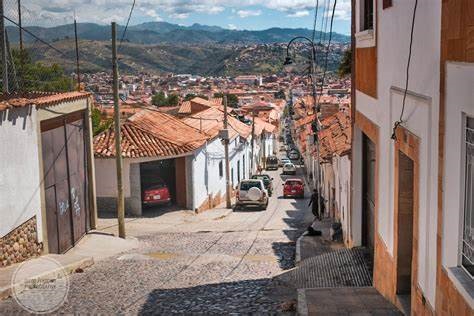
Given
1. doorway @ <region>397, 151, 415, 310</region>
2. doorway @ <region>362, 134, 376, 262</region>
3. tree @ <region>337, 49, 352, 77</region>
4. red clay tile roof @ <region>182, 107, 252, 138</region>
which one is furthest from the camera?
red clay tile roof @ <region>182, 107, 252, 138</region>

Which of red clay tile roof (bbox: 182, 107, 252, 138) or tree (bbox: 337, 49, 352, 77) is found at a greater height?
tree (bbox: 337, 49, 352, 77)

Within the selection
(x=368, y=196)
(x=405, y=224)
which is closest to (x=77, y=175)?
(x=368, y=196)

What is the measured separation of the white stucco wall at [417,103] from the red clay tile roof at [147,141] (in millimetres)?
14516

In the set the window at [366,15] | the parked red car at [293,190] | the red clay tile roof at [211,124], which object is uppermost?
the window at [366,15]

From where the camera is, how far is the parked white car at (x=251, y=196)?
87.3ft

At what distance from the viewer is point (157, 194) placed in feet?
73.5

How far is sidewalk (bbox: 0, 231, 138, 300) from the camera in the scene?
9.75 m

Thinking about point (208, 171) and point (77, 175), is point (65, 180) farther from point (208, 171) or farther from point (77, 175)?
point (208, 171)

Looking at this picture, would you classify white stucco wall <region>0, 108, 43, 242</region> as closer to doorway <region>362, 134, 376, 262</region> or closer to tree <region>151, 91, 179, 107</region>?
doorway <region>362, 134, 376, 262</region>

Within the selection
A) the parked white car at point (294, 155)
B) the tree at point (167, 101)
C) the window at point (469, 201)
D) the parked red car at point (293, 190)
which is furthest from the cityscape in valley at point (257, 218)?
the tree at point (167, 101)

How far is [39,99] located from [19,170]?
6.34 ft

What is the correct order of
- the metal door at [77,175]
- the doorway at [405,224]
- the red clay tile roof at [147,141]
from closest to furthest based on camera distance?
the doorway at [405,224] < the metal door at [77,175] < the red clay tile roof at [147,141]

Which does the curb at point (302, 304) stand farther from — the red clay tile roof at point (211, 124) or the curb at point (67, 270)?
the red clay tile roof at point (211, 124)

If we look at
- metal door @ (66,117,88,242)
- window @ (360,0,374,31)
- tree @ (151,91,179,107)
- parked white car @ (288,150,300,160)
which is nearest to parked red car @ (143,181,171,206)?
metal door @ (66,117,88,242)
